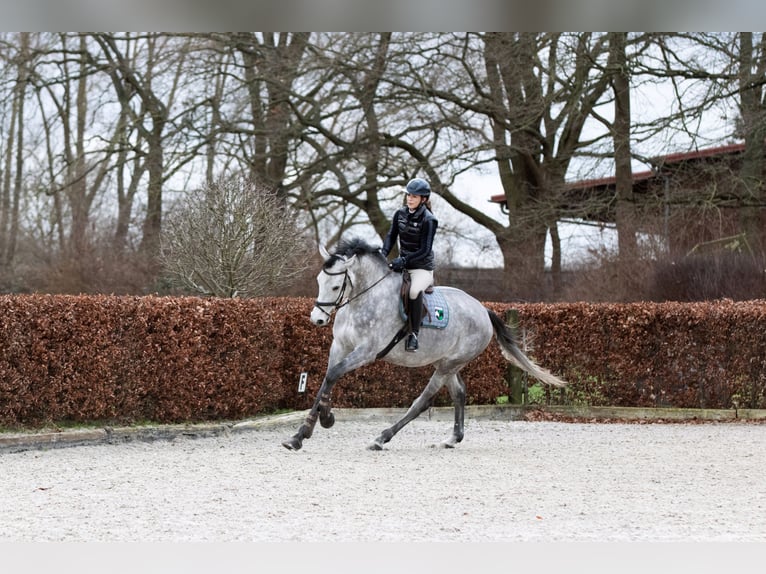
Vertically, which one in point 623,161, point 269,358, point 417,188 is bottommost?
point 269,358

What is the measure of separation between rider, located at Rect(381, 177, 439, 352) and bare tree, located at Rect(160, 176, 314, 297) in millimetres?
4460

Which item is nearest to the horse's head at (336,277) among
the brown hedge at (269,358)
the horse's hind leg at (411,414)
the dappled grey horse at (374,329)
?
the dappled grey horse at (374,329)

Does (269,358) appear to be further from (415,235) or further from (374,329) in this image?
(415,235)

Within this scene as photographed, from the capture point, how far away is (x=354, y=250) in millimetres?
9609

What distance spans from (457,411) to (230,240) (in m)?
4.86

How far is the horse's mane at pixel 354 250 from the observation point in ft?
31.1

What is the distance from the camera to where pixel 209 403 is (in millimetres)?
11508

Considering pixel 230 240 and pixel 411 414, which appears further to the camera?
pixel 230 240

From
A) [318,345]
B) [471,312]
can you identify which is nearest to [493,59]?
[318,345]

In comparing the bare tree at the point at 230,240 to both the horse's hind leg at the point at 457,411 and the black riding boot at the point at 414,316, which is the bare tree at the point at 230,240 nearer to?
the horse's hind leg at the point at 457,411

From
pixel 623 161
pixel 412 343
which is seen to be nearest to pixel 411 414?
pixel 412 343

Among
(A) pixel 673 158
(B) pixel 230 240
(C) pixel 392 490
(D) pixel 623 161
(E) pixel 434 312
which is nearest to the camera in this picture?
(C) pixel 392 490

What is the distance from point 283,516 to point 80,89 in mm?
27533

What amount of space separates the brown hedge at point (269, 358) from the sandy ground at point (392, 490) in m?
0.66
